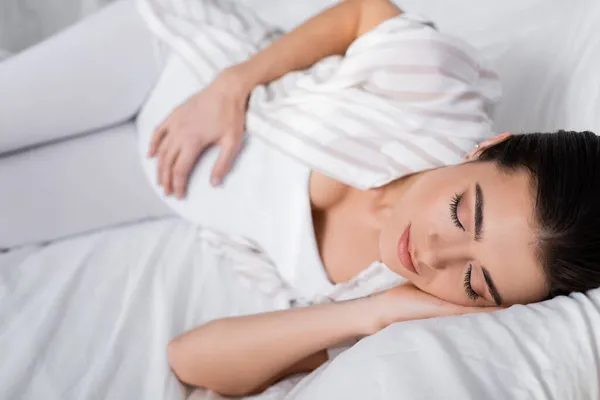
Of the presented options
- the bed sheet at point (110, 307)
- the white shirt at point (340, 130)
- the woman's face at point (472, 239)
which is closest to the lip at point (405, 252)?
the woman's face at point (472, 239)

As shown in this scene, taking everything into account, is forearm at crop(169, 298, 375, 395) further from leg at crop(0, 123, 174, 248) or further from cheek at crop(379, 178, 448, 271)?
leg at crop(0, 123, 174, 248)

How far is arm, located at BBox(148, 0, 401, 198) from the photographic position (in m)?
1.02

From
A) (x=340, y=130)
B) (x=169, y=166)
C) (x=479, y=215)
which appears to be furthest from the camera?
(x=169, y=166)

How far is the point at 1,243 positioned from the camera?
109 cm

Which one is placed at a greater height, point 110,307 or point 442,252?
point 442,252

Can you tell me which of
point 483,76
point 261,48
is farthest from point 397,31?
point 261,48

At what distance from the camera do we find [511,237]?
73cm

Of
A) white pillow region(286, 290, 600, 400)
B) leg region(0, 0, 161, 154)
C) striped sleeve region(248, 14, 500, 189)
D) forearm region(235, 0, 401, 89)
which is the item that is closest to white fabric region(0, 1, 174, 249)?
leg region(0, 0, 161, 154)

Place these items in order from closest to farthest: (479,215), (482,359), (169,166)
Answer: (482,359)
(479,215)
(169,166)

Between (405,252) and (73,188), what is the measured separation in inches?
25.6

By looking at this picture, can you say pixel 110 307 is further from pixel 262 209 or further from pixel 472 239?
pixel 472 239

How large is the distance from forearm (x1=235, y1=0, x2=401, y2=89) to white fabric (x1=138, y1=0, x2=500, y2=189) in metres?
0.08

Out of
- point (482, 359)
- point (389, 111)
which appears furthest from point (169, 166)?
point (482, 359)

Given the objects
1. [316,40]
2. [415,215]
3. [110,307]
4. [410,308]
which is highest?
[316,40]
